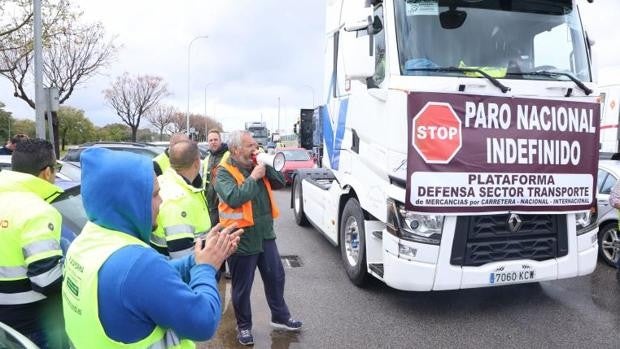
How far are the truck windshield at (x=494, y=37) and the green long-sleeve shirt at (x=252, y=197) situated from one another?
67.1 inches

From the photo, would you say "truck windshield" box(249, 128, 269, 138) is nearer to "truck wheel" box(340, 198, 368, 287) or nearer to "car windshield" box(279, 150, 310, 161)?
"car windshield" box(279, 150, 310, 161)

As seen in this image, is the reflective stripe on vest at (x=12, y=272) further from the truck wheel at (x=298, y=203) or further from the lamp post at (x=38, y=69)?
the lamp post at (x=38, y=69)

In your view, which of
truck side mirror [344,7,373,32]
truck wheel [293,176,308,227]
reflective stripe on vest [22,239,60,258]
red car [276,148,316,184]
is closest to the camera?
reflective stripe on vest [22,239,60,258]

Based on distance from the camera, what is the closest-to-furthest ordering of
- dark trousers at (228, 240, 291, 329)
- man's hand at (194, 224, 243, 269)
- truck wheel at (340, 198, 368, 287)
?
1. man's hand at (194, 224, 243, 269)
2. dark trousers at (228, 240, 291, 329)
3. truck wheel at (340, 198, 368, 287)

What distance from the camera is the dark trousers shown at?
421 centimetres

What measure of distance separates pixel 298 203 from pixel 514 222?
5827 mm

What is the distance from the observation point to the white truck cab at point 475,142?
14.4ft

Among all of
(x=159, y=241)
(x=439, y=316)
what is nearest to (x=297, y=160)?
(x=439, y=316)

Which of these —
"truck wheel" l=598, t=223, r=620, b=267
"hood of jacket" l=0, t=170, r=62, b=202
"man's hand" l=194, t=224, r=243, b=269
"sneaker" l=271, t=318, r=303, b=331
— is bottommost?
"sneaker" l=271, t=318, r=303, b=331

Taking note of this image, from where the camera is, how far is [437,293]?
220 inches

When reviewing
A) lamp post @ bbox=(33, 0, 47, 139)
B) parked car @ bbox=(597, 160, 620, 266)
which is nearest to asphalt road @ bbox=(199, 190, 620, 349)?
parked car @ bbox=(597, 160, 620, 266)

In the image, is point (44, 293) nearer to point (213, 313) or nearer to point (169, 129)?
point (213, 313)

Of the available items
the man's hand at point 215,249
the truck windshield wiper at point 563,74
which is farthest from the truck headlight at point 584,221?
the man's hand at point 215,249

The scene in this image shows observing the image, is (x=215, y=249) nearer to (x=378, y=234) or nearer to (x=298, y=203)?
(x=378, y=234)
